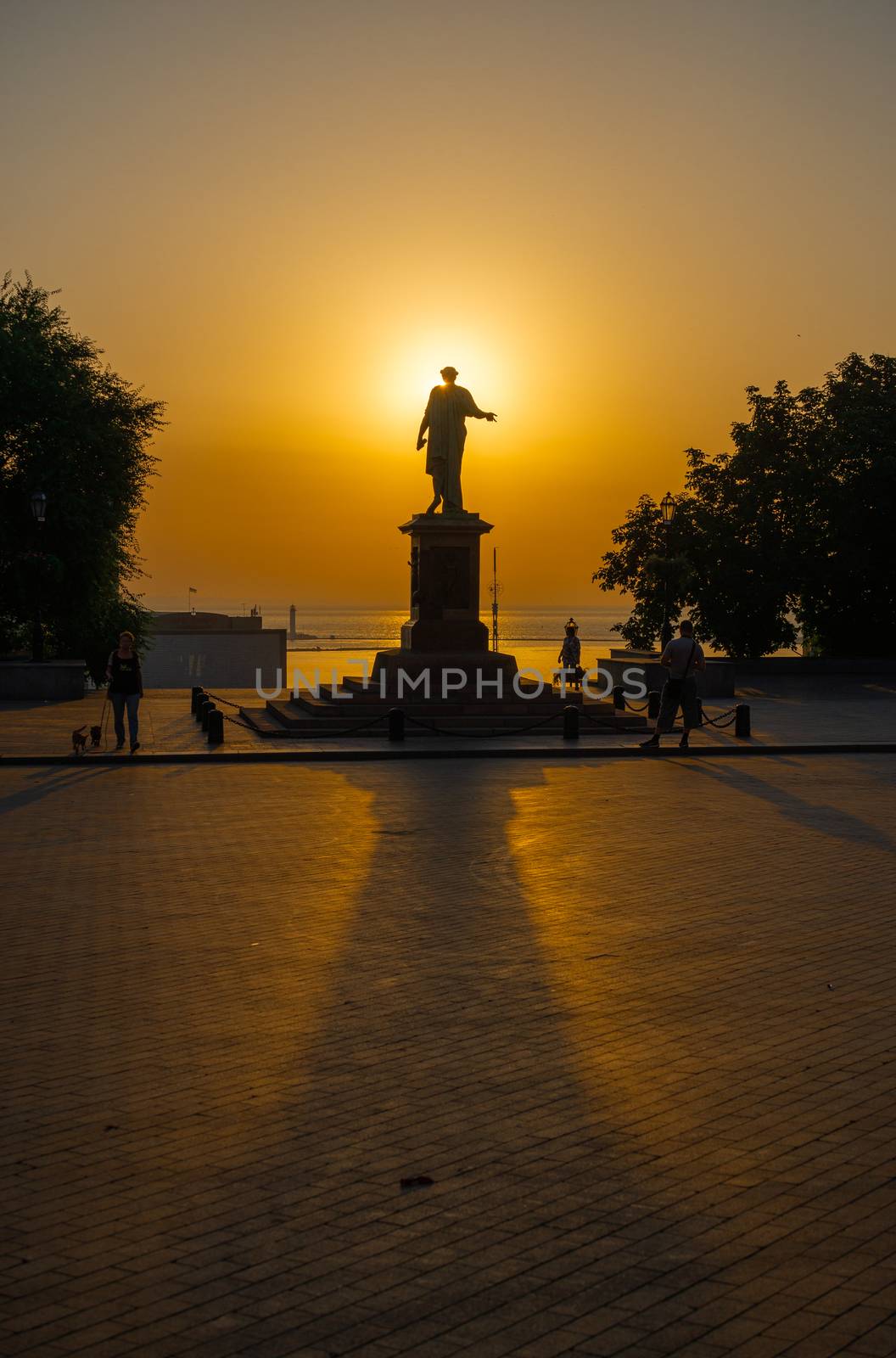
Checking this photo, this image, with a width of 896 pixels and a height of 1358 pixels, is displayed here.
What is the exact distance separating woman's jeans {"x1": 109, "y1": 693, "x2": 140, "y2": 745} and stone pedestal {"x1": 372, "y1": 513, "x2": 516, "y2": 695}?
25.2 ft

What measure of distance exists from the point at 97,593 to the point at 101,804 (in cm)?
2308

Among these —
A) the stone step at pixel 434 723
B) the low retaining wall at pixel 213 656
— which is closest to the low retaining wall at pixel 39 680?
the stone step at pixel 434 723

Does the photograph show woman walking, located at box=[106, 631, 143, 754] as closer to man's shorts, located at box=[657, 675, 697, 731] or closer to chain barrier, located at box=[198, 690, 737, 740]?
chain barrier, located at box=[198, 690, 737, 740]

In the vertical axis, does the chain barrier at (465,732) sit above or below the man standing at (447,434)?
below

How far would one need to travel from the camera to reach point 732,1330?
3871 millimetres

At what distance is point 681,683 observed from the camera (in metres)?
21.1

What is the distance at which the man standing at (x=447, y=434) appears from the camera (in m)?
28.6

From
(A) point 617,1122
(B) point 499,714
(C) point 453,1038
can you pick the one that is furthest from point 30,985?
(B) point 499,714

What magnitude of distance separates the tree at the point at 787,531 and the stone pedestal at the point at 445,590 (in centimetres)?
1182

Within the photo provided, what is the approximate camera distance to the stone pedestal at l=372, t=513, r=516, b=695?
1082 inches

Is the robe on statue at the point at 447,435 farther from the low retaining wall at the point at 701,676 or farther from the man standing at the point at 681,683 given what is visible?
the man standing at the point at 681,683

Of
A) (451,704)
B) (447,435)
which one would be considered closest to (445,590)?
(447,435)

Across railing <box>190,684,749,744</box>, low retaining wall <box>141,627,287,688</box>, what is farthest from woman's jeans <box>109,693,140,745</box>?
low retaining wall <box>141,627,287,688</box>

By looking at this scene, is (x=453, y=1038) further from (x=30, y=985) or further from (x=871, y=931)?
(x=871, y=931)
